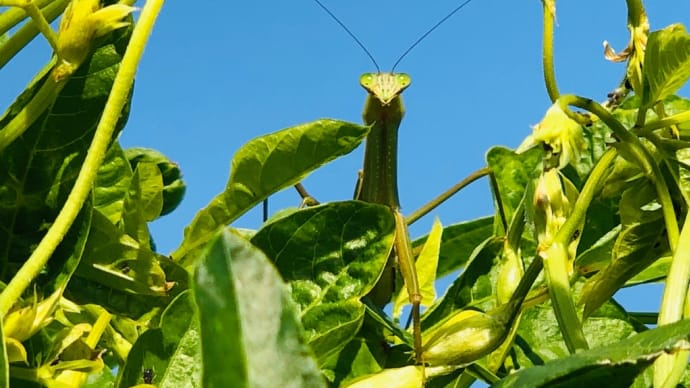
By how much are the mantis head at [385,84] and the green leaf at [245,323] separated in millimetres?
2048

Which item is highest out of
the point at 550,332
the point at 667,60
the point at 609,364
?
the point at 667,60

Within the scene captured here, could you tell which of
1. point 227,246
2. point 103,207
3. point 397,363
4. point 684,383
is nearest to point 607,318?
point 684,383

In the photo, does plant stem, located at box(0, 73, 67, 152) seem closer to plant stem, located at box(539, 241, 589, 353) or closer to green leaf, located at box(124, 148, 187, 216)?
plant stem, located at box(539, 241, 589, 353)

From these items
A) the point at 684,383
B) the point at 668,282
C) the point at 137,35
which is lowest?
the point at 684,383

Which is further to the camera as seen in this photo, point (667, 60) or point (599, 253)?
point (599, 253)

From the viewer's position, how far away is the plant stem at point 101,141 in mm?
499

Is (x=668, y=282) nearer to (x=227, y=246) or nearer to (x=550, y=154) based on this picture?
(x=550, y=154)

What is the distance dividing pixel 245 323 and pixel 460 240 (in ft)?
2.97

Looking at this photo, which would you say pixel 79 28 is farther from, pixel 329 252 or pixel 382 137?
pixel 382 137

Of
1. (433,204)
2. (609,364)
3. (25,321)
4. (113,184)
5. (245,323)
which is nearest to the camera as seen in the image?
(245,323)

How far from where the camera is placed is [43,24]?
54 centimetres

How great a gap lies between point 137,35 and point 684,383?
1.69ft

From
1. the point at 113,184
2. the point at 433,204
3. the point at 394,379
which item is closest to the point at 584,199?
the point at 394,379

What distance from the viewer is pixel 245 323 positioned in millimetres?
200
